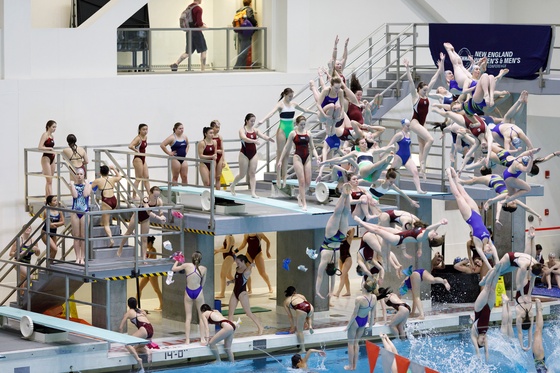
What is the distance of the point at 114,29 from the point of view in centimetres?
2592

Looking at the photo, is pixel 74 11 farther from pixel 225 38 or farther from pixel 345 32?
pixel 345 32

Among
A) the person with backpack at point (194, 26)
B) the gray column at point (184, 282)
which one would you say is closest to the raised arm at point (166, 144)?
the gray column at point (184, 282)

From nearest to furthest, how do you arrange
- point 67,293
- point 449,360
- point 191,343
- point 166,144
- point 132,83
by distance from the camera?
point 449,360, point 67,293, point 191,343, point 166,144, point 132,83

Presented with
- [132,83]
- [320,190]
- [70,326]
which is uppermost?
[132,83]

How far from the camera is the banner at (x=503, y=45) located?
80.7 feet

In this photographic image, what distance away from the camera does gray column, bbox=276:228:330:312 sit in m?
23.9

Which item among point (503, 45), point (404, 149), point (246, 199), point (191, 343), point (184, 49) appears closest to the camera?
point (191, 343)

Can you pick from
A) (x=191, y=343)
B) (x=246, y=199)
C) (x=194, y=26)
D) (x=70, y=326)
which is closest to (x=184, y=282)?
(x=191, y=343)

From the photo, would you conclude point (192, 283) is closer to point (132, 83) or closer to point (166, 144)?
point (166, 144)

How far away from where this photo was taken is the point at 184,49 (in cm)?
2706

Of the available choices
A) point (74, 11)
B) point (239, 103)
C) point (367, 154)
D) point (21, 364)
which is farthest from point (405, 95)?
point (21, 364)

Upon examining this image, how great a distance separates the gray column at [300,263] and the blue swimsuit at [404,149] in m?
1.95

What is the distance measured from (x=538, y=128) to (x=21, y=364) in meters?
15.5

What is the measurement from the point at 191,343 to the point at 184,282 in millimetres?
1615
